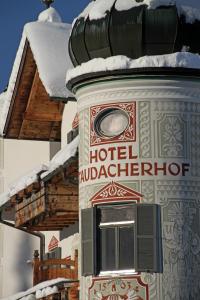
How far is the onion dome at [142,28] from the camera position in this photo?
32.7 m

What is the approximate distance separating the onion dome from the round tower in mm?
22

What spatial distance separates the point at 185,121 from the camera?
1296 inches

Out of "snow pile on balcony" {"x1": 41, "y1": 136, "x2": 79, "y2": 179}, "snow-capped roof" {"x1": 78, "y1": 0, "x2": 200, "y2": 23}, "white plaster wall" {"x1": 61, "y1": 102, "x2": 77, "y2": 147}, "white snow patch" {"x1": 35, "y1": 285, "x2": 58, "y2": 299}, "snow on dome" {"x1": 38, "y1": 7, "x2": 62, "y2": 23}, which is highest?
"snow on dome" {"x1": 38, "y1": 7, "x2": 62, "y2": 23}

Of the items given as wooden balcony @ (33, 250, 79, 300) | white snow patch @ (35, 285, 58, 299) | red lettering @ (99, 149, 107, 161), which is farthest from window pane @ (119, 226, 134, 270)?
white snow patch @ (35, 285, 58, 299)

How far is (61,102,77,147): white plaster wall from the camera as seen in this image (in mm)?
41188

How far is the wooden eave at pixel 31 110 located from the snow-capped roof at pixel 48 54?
181mm

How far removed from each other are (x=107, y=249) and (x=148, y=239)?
108 cm

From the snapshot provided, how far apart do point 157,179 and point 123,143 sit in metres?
1.13

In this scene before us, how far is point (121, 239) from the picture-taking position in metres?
32.7

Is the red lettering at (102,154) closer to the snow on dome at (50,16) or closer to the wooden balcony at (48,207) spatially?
the wooden balcony at (48,207)

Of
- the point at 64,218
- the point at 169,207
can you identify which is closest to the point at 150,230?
the point at 169,207

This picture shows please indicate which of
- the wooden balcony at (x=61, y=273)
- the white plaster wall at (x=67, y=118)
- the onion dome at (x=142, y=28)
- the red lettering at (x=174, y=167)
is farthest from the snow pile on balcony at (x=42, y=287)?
the onion dome at (x=142, y=28)

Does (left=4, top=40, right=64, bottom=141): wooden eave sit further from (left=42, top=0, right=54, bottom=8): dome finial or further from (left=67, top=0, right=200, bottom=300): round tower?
(left=67, top=0, right=200, bottom=300): round tower

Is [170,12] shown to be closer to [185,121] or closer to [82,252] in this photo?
[185,121]
